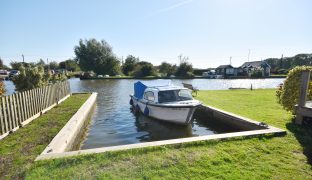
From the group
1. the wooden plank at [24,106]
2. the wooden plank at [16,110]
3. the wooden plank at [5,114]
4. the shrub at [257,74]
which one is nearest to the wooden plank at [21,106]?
the wooden plank at [24,106]

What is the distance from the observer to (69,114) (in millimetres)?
11125

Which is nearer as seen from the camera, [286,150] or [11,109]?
[286,150]

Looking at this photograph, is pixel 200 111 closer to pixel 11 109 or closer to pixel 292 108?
pixel 292 108

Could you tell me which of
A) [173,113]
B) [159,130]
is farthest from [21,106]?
[173,113]

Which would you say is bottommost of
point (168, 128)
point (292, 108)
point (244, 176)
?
point (168, 128)

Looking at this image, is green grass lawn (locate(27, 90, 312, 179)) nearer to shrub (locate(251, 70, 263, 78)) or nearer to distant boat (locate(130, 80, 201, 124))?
distant boat (locate(130, 80, 201, 124))

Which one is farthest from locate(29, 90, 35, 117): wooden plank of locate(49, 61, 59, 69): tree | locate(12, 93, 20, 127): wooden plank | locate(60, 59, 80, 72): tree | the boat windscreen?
locate(49, 61, 59, 69): tree

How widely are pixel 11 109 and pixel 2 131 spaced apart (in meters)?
0.91

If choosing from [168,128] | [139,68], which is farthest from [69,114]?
[139,68]

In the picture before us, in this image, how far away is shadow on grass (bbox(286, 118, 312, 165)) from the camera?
19.7 ft

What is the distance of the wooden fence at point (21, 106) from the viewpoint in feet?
24.4

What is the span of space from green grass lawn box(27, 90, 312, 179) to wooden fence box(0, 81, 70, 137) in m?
3.54

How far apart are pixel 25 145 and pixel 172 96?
729 cm

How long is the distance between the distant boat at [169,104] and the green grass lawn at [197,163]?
421cm
